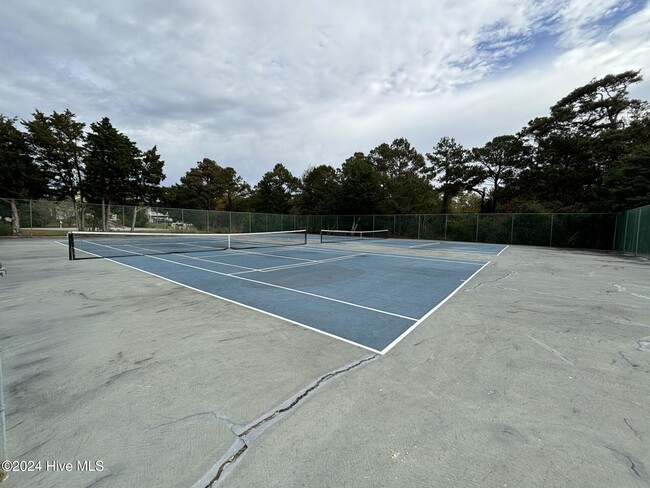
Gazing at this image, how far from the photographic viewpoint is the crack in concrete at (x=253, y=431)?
179 cm

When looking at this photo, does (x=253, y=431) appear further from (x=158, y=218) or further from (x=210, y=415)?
(x=158, y=218)

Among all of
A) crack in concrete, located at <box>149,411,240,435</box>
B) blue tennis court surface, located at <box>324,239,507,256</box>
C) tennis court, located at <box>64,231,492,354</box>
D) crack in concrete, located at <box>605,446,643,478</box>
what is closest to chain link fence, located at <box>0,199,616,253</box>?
blue tennis court surface, located at <box>324,239,507,256</box>

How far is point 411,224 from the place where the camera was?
31609mm

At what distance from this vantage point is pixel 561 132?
30.3 m

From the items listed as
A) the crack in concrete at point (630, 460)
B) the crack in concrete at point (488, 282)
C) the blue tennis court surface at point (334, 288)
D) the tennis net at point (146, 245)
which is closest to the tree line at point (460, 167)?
the tennis net at point (146, 245)

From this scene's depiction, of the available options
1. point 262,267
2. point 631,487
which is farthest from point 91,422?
point 262,267

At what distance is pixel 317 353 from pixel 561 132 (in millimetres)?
38862

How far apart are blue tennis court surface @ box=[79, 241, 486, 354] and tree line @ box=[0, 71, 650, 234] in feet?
67.0

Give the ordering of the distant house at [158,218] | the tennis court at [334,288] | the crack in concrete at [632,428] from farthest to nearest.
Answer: the distant house at [158,218]
the tennis court at [334,288]
the crack in concrete at [632,428]

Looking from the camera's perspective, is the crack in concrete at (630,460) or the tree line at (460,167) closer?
the crack in concrete at (630,460)

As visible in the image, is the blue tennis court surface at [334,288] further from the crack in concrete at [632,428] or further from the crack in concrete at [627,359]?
the crack in concrete at [627,359]

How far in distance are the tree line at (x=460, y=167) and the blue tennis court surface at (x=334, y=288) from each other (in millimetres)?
20417

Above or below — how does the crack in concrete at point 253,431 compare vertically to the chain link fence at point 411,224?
below

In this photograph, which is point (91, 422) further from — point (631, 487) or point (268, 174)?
point (268, 174)
